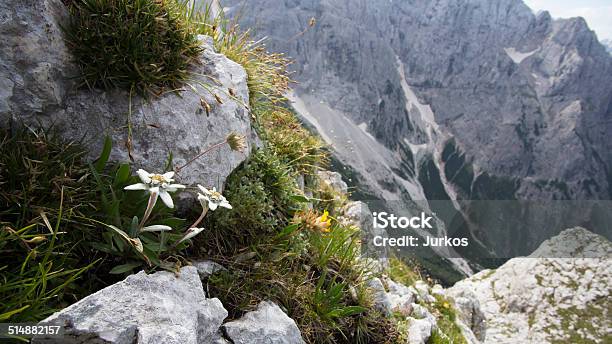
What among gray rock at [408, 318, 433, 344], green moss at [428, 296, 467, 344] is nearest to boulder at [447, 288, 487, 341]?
green moss at [428, 296, 467, 344]

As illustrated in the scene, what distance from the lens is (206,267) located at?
3402mm

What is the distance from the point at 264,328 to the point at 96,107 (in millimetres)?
2428

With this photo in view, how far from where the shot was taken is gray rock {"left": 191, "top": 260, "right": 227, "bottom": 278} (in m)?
3.36

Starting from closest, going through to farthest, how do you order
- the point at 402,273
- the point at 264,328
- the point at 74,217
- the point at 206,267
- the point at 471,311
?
1. the point at 74,217
2. the point at 264,328
3. the point at 206,267
4. the point at 402,273
5. the point at 471,311

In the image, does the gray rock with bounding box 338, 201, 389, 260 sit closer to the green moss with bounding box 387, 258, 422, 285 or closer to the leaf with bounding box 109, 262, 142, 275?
the green moss with bounding box 387, 258, 422, 285

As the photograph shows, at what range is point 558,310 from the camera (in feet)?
109

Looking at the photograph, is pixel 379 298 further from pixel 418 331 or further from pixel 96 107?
pixel 96 107

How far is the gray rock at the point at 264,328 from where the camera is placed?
3.04 m

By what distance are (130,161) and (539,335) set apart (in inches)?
1495

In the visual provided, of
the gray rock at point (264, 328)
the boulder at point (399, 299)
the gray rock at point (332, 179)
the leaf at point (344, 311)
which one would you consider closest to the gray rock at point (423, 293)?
the boulder at point (399, 299)

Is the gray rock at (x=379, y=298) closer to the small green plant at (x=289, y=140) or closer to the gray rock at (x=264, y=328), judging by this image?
the gray rock at (x=264, y=328)

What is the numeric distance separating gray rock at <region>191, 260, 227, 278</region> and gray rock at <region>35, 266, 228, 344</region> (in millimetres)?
445

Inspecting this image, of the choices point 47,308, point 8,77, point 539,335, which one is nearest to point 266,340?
point 47,308

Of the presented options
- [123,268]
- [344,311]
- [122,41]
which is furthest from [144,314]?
[122,41]
